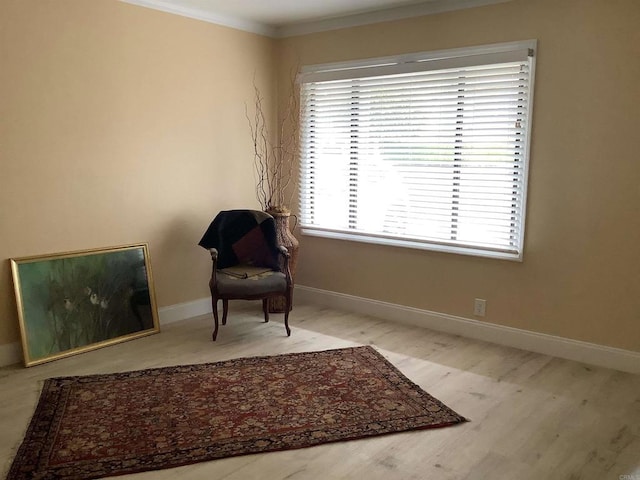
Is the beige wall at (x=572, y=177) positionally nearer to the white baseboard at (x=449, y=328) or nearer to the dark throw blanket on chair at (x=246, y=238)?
the white baseboard at (x=449, y=328)

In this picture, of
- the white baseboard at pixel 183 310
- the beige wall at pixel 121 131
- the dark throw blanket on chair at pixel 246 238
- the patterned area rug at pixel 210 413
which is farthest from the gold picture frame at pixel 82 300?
the dark throw blanket on chair at pixel 246 238

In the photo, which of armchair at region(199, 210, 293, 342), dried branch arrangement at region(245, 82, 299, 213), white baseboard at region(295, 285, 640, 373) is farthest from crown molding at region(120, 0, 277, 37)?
white baseboard at region(295, 285, 640, 373)

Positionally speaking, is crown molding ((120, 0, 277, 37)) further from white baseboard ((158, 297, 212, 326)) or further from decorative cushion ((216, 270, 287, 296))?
white baseboard ((158, 297, 212, 326))

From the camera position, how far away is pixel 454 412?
2961 millimetres

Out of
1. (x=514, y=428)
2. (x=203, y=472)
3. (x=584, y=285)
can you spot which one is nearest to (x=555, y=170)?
(x=584, y=285)

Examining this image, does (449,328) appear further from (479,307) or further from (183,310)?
(183,310)

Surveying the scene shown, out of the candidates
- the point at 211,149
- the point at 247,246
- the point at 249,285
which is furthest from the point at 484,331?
the point at 211,149

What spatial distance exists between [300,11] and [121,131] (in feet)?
5.63

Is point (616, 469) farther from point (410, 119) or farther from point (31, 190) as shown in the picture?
point (31, 190)

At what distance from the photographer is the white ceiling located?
13.7ft

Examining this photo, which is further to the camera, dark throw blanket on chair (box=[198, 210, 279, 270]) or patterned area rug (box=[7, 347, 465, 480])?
dark throw blanket on chair (box=[198, 210, 279, 270])

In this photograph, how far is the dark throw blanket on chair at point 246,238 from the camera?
438 centimetres

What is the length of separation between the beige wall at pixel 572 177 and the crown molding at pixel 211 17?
1388mm

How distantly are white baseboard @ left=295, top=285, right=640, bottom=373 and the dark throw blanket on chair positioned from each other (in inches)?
34.7
